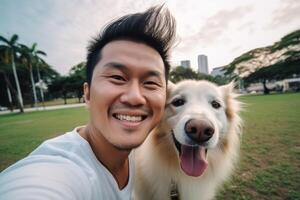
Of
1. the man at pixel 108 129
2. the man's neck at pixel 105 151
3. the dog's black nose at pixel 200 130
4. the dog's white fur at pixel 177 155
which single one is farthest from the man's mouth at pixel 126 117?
the dog's white fur at pixel 177 155

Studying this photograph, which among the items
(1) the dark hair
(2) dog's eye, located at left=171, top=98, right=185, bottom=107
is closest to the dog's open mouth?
(2) dog's eye, located at left=171, top=98, right=185, bottom=107

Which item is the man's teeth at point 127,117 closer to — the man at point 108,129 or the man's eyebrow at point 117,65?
the man at point 108,129

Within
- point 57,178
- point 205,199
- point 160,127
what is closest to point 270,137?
point 205,199

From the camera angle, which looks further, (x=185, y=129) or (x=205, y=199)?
(x=205, y=199)

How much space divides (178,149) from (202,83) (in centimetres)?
106

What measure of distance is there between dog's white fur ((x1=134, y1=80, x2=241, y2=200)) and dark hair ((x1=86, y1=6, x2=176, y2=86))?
844 millimetres

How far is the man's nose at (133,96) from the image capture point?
1.58 metres

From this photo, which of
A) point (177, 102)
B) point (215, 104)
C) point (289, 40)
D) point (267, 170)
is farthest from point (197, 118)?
point (289, 40)

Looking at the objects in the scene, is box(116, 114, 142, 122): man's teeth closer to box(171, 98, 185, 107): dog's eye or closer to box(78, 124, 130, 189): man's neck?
box(78, 124, 130, 189): man's neck

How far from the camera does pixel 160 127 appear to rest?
9.78 feet

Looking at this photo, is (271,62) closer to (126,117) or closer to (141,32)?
(141,32)

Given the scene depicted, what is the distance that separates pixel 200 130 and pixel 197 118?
139 millimetres

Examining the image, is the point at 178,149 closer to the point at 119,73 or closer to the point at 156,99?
the point at 156,99

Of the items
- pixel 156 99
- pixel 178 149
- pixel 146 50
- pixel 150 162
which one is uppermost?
pixel 146 50
